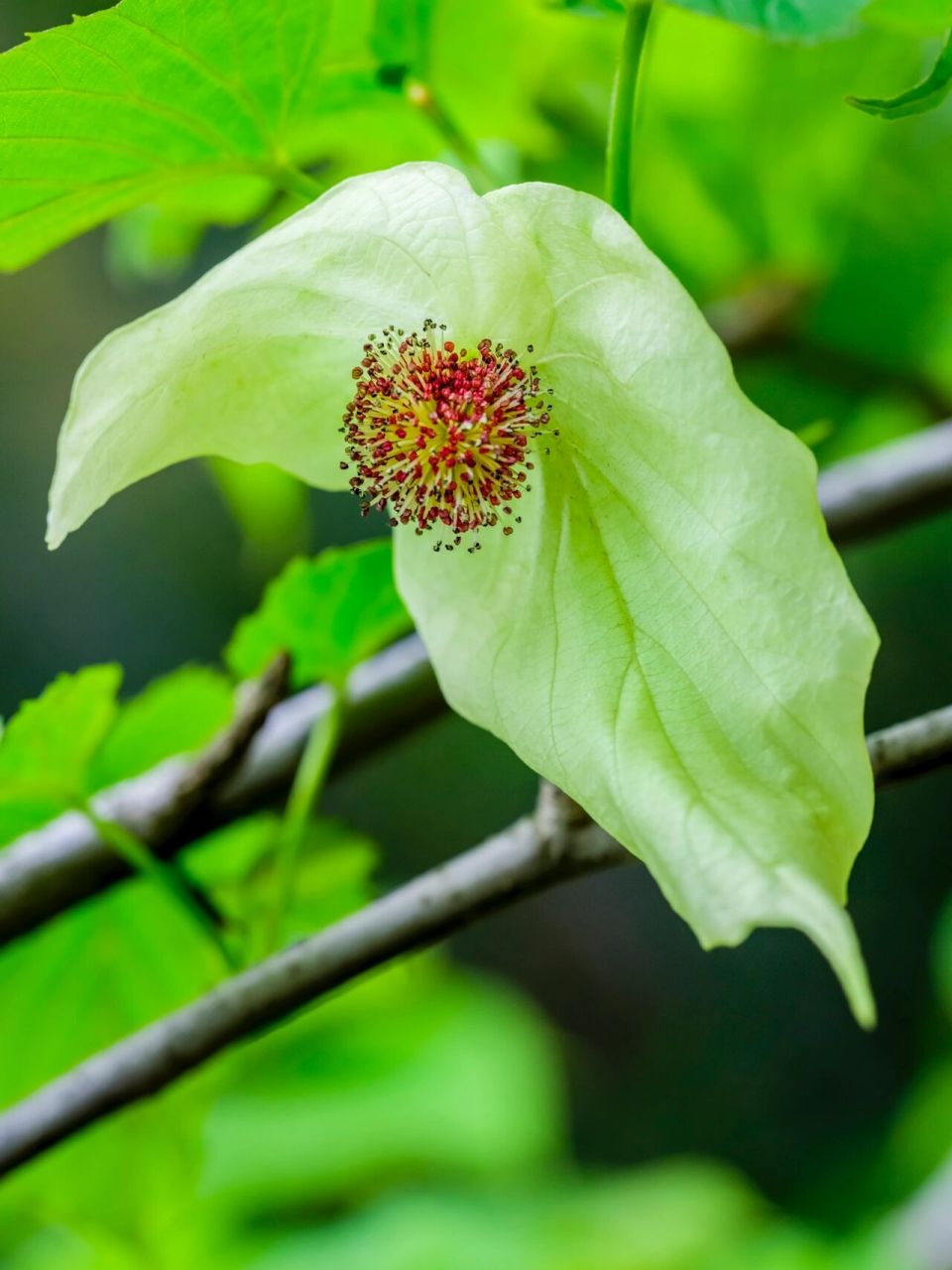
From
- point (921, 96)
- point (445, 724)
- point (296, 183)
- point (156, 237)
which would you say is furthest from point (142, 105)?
point (445, 724)

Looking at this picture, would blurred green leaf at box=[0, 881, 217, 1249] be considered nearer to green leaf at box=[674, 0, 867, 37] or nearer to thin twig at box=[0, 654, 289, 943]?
thin twig at box=[0, 654, 289, 943]

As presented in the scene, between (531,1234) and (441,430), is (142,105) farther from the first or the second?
(531,1234)

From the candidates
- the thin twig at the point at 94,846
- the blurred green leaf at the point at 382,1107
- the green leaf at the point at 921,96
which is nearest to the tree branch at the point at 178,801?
the thin twig at the point at 94,846

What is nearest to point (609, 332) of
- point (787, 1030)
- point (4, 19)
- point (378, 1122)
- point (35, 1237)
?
point (378, 1122)

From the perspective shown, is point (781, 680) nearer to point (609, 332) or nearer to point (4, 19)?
point (609, 332)

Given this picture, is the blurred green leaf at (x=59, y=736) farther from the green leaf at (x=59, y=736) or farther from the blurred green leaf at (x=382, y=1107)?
the blurred green leaf at (x=382, y=1107)

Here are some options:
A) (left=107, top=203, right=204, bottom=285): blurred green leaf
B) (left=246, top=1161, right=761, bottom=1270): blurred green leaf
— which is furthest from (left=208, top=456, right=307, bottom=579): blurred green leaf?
(left=246, top=1161, right=761, bottom=1270): blurred green leaf

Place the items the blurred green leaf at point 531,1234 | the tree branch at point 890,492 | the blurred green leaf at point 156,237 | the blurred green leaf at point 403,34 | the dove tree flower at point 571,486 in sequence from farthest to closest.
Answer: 1. the blurred green leaf at point 531,1234
2. the blurred green leaf at point 156,237
3. the tree branch at point 890,492
4. the blurred green leaf at point 403,34
5. the dove tree flower at point 571,486
